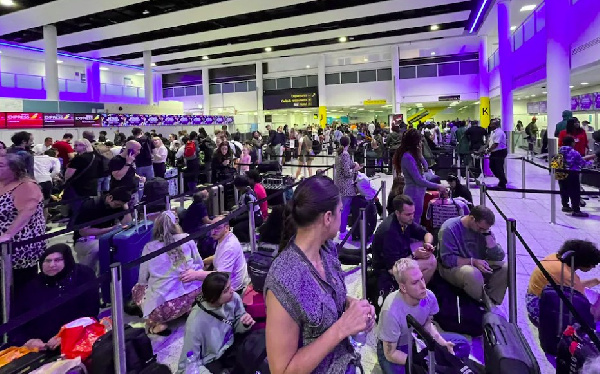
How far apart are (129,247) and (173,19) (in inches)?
780

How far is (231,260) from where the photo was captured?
161 inches

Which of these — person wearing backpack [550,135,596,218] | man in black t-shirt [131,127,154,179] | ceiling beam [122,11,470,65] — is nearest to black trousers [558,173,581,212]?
person wearing backpack [550,135,596,218]

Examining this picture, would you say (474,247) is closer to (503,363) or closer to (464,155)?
(503,363)

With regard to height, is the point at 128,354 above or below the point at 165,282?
below

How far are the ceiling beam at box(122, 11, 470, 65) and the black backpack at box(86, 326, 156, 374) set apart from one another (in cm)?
2354

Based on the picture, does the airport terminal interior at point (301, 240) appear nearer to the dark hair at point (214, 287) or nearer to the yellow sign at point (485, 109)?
the dark hair at point (214, 287)

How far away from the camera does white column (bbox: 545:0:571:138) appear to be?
12.3 meters

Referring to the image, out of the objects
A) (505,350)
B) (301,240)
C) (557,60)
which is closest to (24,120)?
(301,240)

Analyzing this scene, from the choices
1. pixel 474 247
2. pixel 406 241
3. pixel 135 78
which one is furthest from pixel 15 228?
pixel 135 78

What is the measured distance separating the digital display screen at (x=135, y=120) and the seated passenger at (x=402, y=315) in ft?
68.6

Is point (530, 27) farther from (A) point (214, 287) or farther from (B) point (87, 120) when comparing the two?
(B) point (87, 120)

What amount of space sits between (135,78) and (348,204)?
3799 cm

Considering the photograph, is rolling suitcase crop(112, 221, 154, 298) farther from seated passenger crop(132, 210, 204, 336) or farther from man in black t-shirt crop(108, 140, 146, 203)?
man in black t-shirt crop(108, 140, 146, 203)

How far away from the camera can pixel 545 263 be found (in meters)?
3.53
